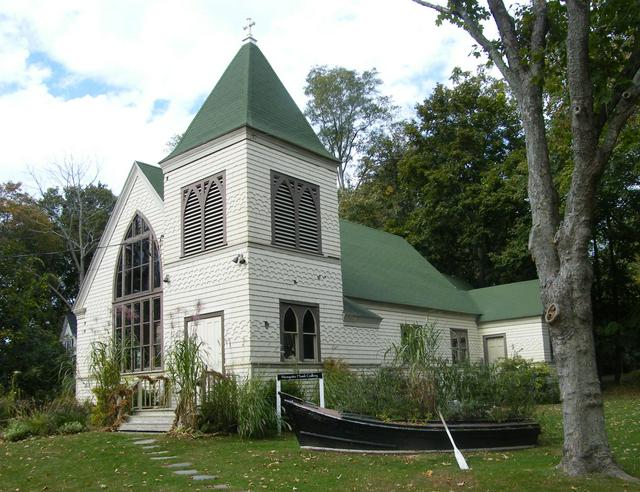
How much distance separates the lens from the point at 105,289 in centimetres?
2073

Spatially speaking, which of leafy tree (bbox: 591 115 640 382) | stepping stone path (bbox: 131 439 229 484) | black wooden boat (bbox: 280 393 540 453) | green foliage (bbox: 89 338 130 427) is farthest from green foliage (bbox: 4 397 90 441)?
leafy tree (bbox: 591 115 640 382)

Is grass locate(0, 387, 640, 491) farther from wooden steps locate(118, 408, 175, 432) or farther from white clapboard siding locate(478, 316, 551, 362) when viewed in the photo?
white clapboard siding locate(478, 316, 551, 362)

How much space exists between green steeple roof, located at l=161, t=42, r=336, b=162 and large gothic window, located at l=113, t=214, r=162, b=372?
121 inches

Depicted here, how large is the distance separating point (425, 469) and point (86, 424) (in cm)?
1013

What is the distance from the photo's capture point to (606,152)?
9125 millimetres

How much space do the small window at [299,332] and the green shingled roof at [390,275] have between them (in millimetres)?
3107

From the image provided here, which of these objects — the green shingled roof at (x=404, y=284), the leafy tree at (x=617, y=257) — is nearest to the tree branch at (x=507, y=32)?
the green shingled roof at (x=404, y=284)

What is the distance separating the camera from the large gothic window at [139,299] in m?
18.5

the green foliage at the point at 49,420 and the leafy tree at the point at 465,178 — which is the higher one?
the leafy tree at the point at 465,178

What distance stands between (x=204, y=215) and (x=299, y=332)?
400cm

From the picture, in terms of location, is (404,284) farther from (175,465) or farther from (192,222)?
(175,465)

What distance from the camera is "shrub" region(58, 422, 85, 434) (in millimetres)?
15469

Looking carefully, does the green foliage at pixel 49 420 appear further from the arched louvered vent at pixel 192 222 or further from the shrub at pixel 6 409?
the arched louvered vent at pixel 192 222

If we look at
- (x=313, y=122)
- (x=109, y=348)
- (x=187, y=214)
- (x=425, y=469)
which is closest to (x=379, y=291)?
(x=187, y=214)
